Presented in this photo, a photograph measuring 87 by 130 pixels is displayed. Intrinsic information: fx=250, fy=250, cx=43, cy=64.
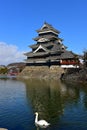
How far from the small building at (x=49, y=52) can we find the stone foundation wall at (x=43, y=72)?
157cm

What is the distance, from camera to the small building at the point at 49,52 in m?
79.9

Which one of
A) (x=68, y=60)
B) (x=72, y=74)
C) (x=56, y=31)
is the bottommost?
(x=72, y=74)

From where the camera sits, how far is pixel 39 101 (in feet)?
103

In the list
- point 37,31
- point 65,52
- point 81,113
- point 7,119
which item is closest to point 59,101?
point 81,113

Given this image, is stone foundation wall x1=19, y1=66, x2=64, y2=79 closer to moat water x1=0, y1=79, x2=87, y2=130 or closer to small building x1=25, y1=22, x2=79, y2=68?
small building x1=25, y1=22, x2=79, y2=68

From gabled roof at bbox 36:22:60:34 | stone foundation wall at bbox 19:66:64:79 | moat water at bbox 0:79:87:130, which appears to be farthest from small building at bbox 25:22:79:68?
moat water at bbox 0:79:87:130

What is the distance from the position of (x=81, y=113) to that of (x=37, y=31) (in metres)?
69.4

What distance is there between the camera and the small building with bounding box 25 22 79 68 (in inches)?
3145

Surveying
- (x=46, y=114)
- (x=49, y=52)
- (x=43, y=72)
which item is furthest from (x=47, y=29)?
(x=46, y=114)

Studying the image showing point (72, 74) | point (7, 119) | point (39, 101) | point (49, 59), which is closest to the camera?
point (7, 119)

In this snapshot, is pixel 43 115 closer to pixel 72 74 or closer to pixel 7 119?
pixel 7 119

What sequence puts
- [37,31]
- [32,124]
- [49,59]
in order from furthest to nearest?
[37,31]
[49,59]
[32,124]

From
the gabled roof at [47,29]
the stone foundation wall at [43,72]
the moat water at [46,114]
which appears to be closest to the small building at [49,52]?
the gabled roof at [47,29]

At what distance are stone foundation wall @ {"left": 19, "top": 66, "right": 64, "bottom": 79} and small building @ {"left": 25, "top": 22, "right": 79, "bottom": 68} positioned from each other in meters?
1.57
